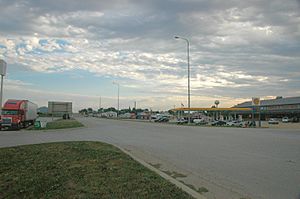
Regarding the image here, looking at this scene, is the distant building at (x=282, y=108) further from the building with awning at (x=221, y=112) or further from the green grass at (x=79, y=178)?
the green grass at (x=79, y=178)

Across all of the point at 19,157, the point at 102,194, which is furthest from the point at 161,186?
the point at 19,157

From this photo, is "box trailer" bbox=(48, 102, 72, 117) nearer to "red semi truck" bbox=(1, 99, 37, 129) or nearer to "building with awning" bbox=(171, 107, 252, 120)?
"red semi truck" bbox=(1, 99, 37, 129)

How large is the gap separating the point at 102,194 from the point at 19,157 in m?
6.09

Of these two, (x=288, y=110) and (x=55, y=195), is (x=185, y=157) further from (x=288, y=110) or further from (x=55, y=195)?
(x=288, y=110)

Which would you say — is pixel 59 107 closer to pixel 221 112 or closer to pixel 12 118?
pixel 12 118

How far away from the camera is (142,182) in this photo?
24.3 ft

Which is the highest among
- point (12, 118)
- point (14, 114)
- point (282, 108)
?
point (282, 108)

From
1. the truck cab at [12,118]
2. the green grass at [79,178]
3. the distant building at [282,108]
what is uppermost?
the distant building at [282,108]

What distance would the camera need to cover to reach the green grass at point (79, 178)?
668 centimetres

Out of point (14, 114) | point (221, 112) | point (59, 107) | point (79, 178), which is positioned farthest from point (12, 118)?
point (221, 112)

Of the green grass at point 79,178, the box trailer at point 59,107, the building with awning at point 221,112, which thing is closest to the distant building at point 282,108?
the building with awning at point 221,112

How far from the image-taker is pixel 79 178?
7.99 meters

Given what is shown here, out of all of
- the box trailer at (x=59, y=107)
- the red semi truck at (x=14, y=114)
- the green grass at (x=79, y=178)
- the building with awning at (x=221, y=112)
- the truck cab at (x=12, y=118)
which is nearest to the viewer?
the green grass at (x=79, y=178)

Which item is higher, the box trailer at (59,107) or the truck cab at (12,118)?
the box trailer at (59,107)
